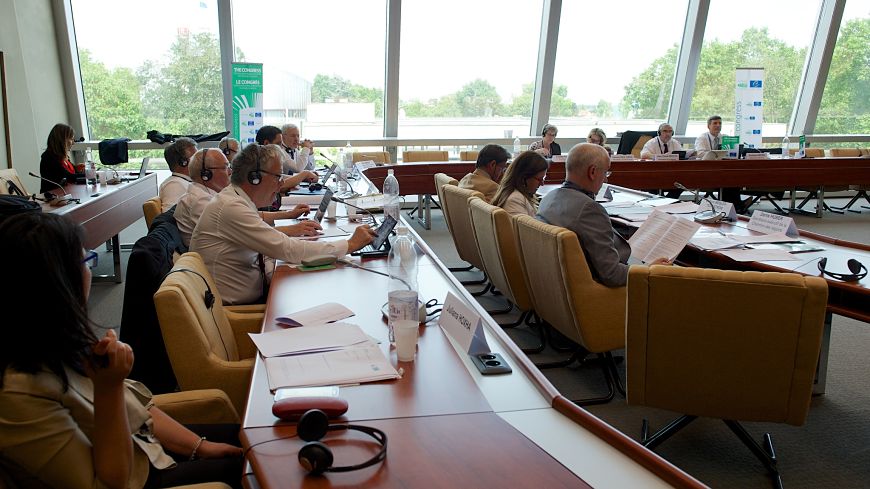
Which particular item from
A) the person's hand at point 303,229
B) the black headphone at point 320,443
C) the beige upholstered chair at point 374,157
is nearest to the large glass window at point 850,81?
the beige upholstered chair at point 374,157

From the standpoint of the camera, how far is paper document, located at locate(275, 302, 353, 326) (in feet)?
6.32

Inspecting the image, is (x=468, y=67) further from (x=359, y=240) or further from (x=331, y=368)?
(x=331, y=368)

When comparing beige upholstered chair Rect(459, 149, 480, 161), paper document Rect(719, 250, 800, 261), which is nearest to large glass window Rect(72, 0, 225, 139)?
beige upholstered chair Rect(459, 149, 480, 161)

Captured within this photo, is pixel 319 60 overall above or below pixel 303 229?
above

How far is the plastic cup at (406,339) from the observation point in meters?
1.60

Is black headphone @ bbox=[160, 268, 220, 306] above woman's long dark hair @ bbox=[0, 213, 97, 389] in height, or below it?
below

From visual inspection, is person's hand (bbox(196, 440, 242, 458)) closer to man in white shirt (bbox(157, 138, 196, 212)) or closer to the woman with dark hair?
man in white shirt (bbox(157, 138, 196, 212))

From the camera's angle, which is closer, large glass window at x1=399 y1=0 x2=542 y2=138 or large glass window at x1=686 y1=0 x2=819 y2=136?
large glass window at x1=399 y1=0 x2=542 y2=138

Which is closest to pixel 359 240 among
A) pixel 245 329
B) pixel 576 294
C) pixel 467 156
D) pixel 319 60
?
pixel 245 329

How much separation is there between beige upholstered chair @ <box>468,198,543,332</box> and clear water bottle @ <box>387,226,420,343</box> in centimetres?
51

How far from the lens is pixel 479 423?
1296mm

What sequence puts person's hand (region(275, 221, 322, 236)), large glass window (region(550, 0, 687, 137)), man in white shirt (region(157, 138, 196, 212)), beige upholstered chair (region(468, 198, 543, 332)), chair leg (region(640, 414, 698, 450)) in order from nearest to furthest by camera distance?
chair leg (region(640, 414, 698, 450)) → person's hand (region(275, 221, 322, 236)) → beige upholstered chair (region(468, 198, 543, 332)) → man in white shirt (region(157, 138, 196, 212)) → large glass window (region(550, 0, 687, 137))

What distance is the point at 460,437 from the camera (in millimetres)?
1235

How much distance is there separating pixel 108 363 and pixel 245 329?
52.4 inches
